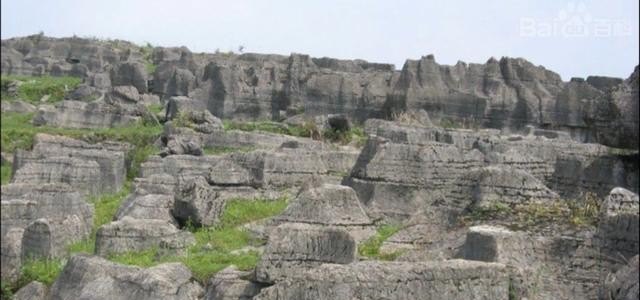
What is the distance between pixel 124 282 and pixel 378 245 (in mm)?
3185

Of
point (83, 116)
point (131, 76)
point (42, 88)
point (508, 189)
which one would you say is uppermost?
point (131, 76)

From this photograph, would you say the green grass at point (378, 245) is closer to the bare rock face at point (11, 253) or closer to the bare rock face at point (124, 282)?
the bare rock face at point (124, 282)

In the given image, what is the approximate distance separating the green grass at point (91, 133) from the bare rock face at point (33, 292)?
13.3 metres

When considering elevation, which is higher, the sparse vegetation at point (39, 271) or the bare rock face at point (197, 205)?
the bare rock face at point (197, 205)

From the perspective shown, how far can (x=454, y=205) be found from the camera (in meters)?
11.9

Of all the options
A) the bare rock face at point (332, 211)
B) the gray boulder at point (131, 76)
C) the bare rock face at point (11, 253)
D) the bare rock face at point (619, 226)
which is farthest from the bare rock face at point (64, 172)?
the gray boulder at point (131, 76)

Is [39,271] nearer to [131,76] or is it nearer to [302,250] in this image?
[302,250]

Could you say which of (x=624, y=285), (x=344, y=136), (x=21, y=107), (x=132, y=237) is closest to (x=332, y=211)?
(x=132, y=237)

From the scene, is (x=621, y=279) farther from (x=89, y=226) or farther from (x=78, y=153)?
(x=78, y=153)

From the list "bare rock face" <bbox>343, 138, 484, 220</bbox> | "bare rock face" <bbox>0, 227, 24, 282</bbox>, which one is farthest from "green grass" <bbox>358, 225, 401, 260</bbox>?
"bare rock face" <bbox>0, 227, 24, 282</bbox>

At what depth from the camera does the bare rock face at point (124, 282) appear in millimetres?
10328

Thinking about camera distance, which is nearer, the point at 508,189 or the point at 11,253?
the point at 508,189

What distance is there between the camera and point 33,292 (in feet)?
40.3

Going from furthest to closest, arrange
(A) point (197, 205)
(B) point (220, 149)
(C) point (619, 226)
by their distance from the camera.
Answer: (B) point (220, 149), (A) point (197, 205), (C) point (619, 226)
